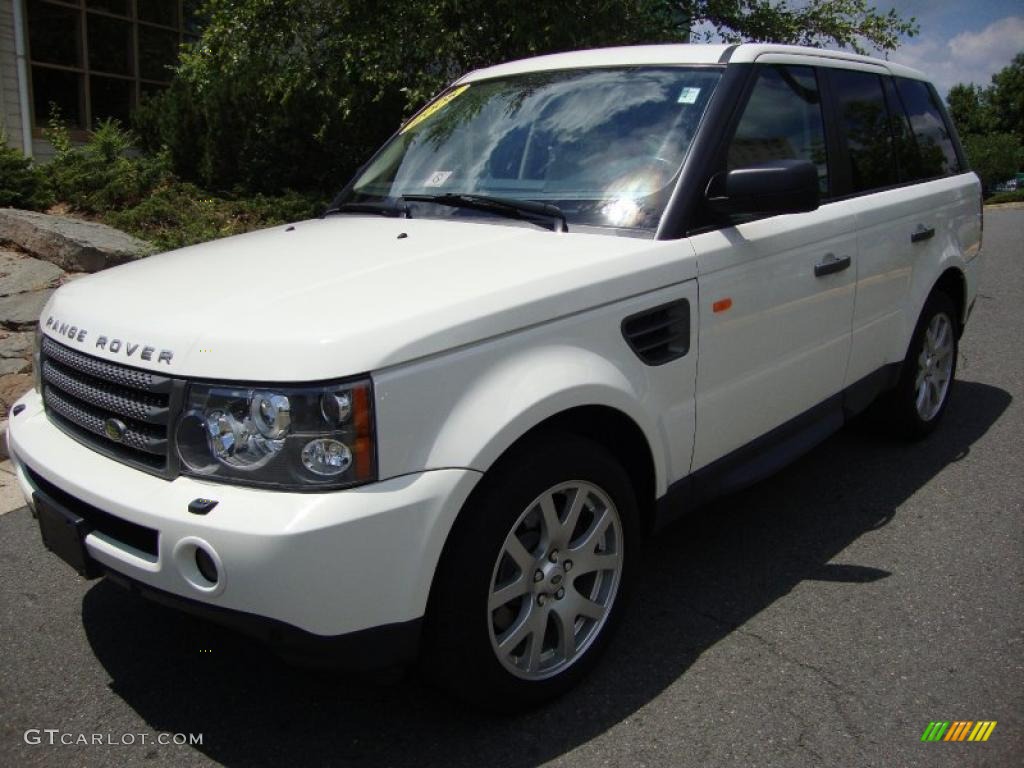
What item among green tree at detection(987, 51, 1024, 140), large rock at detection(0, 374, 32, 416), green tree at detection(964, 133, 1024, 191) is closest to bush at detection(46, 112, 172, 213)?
large rock at detection(0, 374, 32, 416)

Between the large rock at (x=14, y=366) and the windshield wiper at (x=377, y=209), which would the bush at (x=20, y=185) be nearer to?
the large rock at (x=14, y=366)

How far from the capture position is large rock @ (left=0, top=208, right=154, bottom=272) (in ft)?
23.1

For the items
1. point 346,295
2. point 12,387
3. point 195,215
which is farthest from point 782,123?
point 195,215

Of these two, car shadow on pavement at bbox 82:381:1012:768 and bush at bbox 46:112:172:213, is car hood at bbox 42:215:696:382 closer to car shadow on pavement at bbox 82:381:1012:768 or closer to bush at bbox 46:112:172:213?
car shadow on pavement at bbox 82:381:1012:768

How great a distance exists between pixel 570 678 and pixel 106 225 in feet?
22.3

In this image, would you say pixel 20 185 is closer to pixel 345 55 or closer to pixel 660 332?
pixel 345 55

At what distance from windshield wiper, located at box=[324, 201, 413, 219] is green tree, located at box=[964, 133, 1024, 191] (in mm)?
43863

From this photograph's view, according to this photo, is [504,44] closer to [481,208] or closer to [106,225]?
[106,225]

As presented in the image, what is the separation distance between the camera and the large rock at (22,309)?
6.20 m

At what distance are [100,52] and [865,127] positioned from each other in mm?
10747

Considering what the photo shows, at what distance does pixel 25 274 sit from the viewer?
6812 millimetres

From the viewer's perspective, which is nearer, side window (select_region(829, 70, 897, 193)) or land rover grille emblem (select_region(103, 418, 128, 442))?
land rover grille emblem (select_region(103, 418, 128, 442))

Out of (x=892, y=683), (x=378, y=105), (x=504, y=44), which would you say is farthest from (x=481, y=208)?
(x=378, y=105)

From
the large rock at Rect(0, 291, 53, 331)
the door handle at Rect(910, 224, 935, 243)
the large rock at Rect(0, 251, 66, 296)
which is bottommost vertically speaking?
the large rock at Rect(0, 291, 53, 331)
